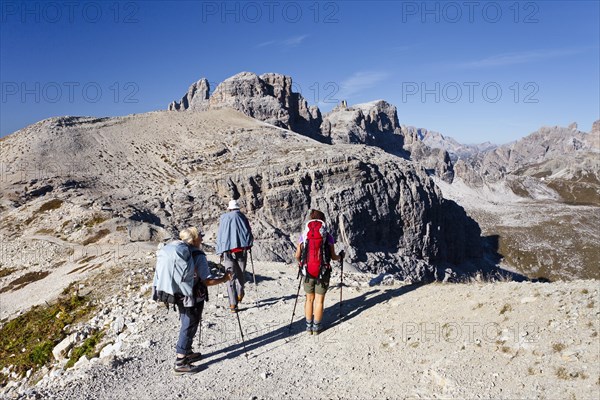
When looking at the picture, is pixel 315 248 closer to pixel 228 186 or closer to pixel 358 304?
pixel 358 304

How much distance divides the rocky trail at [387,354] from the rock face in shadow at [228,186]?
34.3 meters

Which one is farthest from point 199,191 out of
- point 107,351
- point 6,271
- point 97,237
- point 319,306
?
point 319,306

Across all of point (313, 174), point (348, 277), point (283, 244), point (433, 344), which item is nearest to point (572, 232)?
point (313, 174)

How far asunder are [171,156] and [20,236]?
34.9 meters

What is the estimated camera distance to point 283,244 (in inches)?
2207

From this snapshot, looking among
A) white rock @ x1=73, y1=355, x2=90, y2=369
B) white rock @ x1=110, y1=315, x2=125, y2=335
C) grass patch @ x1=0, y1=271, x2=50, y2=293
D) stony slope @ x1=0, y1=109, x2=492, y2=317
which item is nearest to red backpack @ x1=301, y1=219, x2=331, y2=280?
white rock @ x1=73, y1=355, x2=90, y2=369

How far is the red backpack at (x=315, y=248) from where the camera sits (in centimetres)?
1063

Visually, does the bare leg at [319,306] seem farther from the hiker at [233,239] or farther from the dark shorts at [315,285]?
the hiker at [233,239]

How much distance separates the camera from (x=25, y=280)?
3103 cm

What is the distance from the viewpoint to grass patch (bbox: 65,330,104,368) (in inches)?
468

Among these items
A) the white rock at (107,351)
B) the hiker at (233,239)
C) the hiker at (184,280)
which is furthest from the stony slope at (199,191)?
the hiker at (184,280)

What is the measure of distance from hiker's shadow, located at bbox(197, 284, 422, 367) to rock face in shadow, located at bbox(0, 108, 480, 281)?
108 ft

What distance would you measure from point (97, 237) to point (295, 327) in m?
30.2

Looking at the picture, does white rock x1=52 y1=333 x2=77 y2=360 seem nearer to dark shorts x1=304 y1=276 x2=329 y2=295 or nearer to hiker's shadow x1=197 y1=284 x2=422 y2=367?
hiker's shadow x1=197 y1=284 x2=422 y2=367
